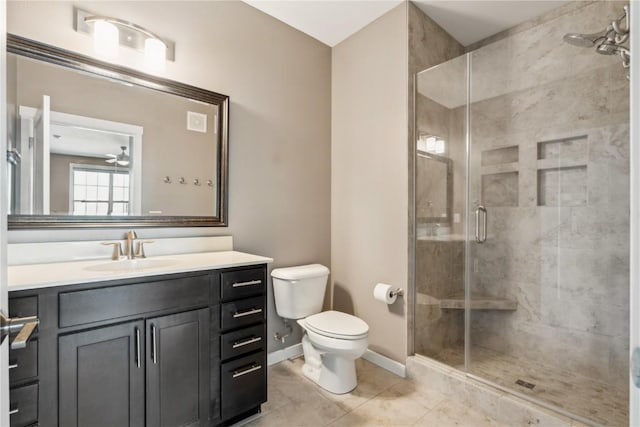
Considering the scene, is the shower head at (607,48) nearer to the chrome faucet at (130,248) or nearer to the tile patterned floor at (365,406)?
the tile patterned floor at (365,406)

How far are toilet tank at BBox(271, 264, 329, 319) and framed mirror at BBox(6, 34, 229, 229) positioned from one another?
56 centimetres

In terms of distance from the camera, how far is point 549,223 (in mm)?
2285

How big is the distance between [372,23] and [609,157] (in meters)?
1.87

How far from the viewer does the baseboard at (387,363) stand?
2.21m

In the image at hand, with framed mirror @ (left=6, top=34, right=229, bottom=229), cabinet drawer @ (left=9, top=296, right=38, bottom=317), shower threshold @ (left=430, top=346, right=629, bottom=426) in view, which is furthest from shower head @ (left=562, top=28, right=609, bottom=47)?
cabinet drawer @ (left=9, top=296, right=38, bottom=317)

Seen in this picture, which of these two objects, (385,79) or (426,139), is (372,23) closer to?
(385,79)

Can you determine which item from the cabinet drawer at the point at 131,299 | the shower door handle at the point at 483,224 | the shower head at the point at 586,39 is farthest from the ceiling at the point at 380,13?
the cabinet drawer at the point at 131,299

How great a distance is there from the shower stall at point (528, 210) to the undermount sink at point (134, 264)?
1.65 meters

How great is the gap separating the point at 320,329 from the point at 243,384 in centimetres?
54

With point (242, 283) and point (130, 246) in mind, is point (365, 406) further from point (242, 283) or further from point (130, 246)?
point (130, 246)

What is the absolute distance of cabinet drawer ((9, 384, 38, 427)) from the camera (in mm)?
1077

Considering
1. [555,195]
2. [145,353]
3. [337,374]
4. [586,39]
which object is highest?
[586,39]

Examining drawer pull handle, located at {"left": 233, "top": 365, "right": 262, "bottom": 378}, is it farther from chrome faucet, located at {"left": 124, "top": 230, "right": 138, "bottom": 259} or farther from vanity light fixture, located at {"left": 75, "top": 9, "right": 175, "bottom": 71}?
vanity light fixture, located at {"left": 75, "top": 9, "right": 175, "bottom": 71}

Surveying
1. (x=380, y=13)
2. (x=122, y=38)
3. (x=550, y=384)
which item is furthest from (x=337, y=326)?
(x=380, y=13)
